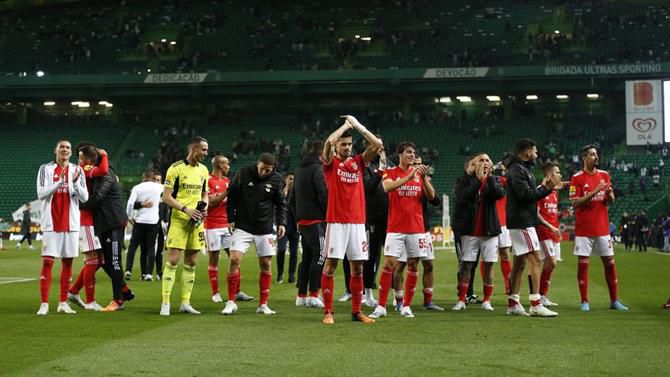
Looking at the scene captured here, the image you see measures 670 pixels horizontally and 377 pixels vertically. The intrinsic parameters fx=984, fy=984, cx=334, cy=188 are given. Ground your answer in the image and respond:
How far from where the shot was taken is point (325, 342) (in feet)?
32.0

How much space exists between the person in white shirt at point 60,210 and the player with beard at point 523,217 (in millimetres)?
5586

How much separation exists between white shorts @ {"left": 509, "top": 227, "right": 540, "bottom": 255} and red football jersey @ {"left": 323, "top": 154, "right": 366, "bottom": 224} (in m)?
2.22

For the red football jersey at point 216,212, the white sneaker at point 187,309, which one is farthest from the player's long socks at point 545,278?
the red football jersey at point 216,212

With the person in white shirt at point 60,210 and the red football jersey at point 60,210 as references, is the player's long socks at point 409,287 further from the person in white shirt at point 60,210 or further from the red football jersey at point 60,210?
the red football jersey at point 60,210

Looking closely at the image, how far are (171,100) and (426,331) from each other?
59752 mm

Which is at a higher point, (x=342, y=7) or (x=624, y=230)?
(x=342, y=7)

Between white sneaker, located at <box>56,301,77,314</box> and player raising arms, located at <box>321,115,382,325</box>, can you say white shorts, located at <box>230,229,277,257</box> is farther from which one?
white sneaker, located at <box>56,301,77,314</box>

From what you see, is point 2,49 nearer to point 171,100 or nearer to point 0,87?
point 0,87

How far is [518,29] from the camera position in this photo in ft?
212

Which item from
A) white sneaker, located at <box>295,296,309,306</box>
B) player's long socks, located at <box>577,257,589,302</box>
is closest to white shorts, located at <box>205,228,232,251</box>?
white sneaker, located at <box>295,296,309,306</box>

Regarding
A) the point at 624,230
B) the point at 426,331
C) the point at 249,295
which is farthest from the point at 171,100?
the point at 426,331

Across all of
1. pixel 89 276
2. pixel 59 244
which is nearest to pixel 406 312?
pixel 89 276

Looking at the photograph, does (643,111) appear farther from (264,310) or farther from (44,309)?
(44,309)

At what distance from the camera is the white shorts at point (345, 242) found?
38.0ft
